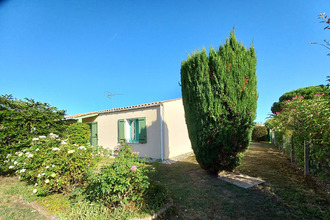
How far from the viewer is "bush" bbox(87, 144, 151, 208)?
2.68 metres

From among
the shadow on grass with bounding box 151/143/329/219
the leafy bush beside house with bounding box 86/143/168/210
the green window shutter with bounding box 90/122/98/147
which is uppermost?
the green window shutter with bounding box 90/122/98/147

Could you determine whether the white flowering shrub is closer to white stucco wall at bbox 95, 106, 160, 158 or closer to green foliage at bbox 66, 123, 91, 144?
white stucco wall at bbox 95, 106, 160, 158

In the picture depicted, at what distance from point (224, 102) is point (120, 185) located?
367 centimetres

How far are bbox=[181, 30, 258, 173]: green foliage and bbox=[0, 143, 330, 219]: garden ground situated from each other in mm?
949

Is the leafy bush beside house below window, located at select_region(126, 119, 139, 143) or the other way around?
below

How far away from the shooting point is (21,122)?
579cm

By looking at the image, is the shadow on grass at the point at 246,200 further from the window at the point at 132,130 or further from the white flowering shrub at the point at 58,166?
the window at the point at 132,130

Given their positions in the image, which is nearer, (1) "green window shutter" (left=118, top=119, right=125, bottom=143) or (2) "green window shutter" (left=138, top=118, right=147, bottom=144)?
(2) "green window shutter" (left=138, top=118, right=147, bottom=144)

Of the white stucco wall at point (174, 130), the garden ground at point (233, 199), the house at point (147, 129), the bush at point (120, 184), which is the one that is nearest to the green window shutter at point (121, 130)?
the house at point (147, 129)

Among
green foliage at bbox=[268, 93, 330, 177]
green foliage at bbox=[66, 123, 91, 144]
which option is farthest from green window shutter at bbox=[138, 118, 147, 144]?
green foliage at bbox=[268, 93, 330, 177]

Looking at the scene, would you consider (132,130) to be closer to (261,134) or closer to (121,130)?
(121,130)

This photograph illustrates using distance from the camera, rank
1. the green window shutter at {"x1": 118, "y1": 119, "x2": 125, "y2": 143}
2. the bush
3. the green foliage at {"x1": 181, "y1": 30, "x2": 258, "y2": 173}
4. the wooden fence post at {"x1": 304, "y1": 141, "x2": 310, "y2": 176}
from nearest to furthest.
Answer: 1. the bush
2. the green foliage at {"x1": 181, "y1": 30, "x2": 258, "y2": 173}
3. the wooden fence post at {"x1": 304, "y1": 141, "x2": 310, "y2": 176}
4. the green window shutter at {"x1": 118, "y1": 119, "x2": 125, "y2": 143}

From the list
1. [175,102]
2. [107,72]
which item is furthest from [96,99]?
[175,102]

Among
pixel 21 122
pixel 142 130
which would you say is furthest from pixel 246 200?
pixel 21 122
